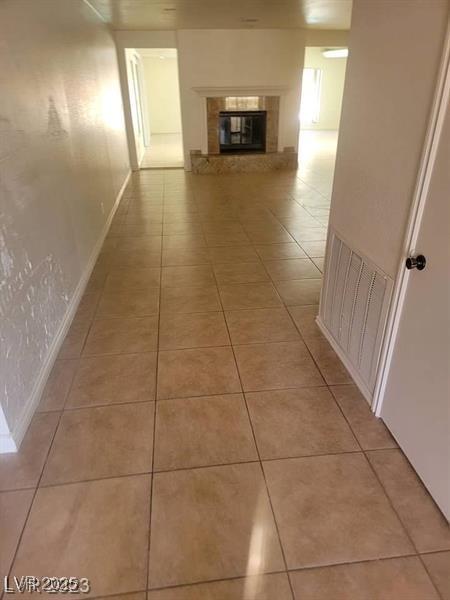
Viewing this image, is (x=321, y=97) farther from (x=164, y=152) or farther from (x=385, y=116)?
(x=385, y=116)

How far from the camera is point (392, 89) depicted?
1.63 metres

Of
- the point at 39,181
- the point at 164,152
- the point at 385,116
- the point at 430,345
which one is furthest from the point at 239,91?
the point at 430,345

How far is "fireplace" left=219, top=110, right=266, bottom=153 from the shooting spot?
300 inches

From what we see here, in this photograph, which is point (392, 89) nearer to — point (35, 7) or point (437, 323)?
point (437, 323)

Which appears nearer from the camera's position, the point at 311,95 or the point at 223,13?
the point at 223,13

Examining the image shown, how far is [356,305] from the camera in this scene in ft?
7.07


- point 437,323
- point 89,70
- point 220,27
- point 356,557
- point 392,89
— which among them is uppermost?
point 220,27

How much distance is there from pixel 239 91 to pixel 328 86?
7195mm

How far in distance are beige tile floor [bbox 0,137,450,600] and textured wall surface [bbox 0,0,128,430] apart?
31 cm

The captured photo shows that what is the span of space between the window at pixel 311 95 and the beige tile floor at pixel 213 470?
1204cm

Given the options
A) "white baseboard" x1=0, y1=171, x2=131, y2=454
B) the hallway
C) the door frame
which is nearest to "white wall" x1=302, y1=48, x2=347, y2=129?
the hallway

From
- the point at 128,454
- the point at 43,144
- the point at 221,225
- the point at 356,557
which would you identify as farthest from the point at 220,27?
the point at 356,557

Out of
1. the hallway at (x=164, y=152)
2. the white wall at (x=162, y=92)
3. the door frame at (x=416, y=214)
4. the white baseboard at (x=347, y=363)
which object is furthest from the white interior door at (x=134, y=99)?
the door frame at (x=416, y=214)

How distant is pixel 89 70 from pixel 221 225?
2.15 meters
